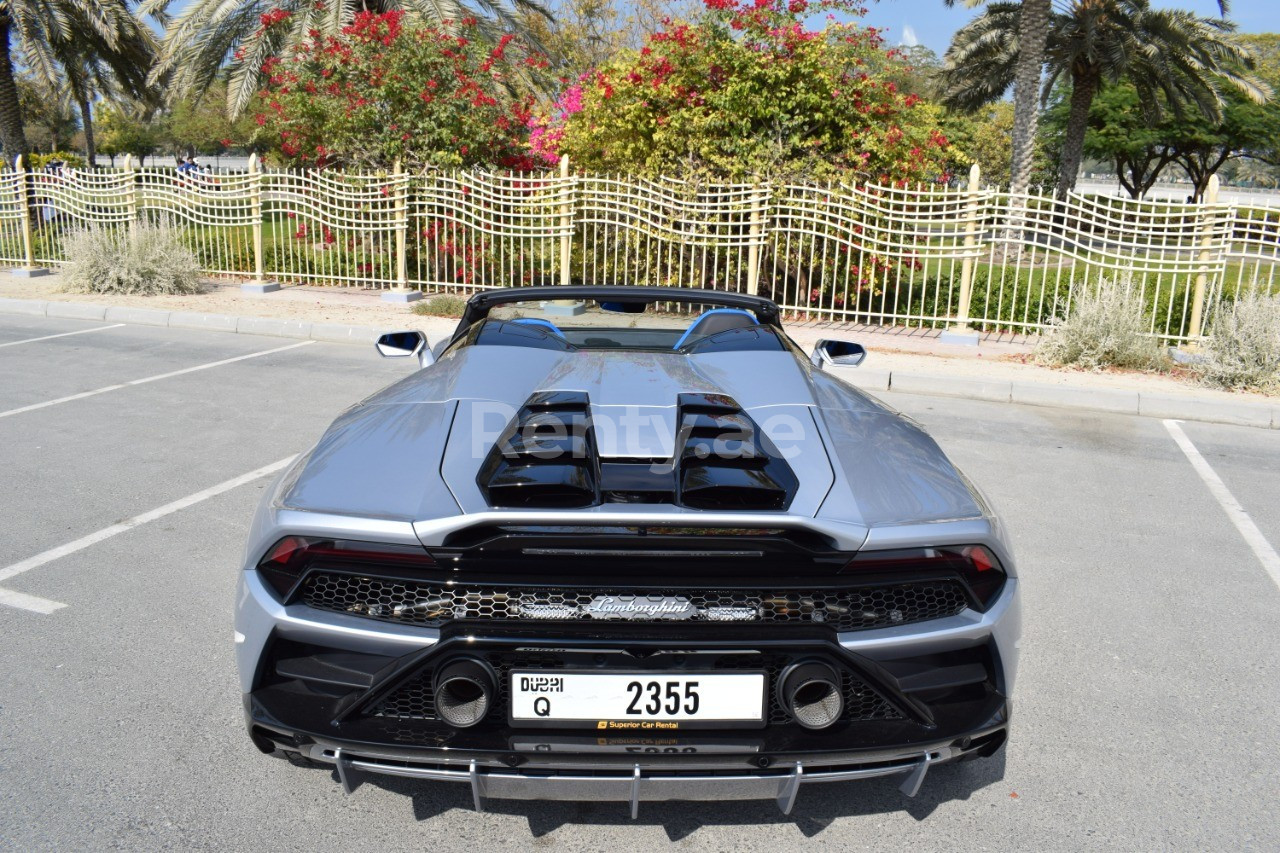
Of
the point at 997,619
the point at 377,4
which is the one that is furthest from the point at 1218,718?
the point at 377,4

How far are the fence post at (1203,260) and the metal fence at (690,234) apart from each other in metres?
0.02

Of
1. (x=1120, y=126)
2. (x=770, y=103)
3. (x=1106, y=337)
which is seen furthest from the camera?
(x=1120, y=126)

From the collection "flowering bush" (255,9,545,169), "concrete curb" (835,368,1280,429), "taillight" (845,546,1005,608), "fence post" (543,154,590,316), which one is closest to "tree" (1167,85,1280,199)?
"flowering bush" (255,9,545,169)

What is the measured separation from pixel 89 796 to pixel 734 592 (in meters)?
1.91

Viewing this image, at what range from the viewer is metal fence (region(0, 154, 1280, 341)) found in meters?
11.2

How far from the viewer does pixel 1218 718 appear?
3.32 metres

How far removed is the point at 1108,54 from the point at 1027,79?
7.81 meters

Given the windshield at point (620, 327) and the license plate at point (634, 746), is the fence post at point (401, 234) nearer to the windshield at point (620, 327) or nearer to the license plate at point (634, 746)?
the windshield at point (620, 327)

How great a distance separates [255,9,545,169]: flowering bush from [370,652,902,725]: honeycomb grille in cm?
1373

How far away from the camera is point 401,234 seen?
45.6ft

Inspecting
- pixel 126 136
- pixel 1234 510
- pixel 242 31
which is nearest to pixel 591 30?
pixel 242 31

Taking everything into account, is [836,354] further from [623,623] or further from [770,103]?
[770,103]

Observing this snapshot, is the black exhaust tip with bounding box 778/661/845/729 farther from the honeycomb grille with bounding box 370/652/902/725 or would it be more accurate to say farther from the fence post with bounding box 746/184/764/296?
the fence post with bounding box 746/184/764/296

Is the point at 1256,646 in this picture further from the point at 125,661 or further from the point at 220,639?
the point at 125,661
